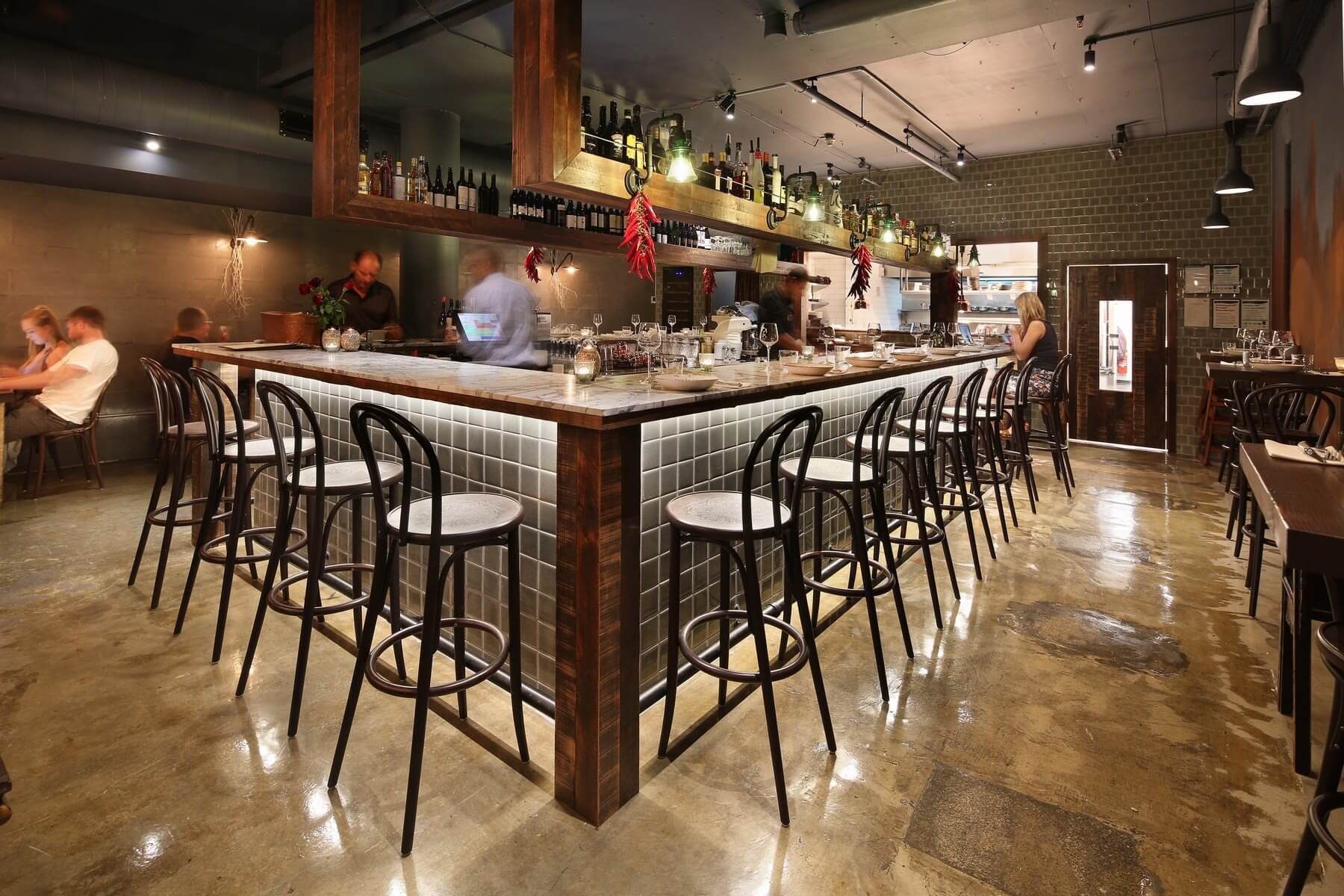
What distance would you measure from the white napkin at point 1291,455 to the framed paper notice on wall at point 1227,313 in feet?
22.1

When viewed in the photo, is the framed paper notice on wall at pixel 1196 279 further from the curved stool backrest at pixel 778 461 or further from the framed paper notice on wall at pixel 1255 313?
the curved stool backrest at pixel 778 461

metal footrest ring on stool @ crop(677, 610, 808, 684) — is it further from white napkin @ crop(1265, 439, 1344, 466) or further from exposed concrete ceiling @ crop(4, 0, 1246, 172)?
exposed concrete ceiling @ crop(4, 0, 1246, 172)

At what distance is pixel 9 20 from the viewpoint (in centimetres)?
505

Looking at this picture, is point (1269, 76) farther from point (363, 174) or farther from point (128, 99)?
point (128, 99)

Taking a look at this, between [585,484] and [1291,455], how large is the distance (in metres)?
2.27

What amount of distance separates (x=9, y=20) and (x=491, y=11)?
3.50 m

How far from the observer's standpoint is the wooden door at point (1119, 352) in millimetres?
8211

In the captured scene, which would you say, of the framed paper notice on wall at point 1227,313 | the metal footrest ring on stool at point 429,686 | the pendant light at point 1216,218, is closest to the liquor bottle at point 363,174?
the metal footrest ring on stool at point 429,686

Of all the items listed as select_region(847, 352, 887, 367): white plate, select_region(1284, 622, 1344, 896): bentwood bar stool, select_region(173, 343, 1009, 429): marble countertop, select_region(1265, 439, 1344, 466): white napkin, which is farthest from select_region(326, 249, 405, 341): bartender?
select_region(1284, 622, 1344, 896): bentwood bar stool

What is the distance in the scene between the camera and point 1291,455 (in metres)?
2.31

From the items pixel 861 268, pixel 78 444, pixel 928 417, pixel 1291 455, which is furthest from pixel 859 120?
pixel 78 444

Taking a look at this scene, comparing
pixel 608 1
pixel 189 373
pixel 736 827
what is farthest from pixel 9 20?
pixel 736 827

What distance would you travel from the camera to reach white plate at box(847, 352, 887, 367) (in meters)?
4.12

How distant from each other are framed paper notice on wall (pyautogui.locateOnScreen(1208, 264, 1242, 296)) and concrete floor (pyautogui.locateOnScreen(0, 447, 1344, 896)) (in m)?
5.91
